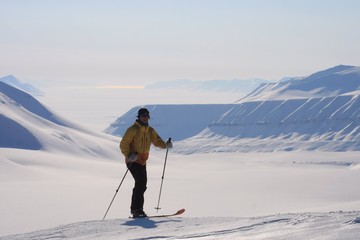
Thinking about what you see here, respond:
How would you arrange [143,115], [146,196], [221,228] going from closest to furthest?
[221,228] < [143,115] < [146,196]

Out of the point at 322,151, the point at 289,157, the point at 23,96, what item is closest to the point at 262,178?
the point at 289,157

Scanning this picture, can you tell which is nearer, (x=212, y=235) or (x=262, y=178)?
(x=212, y=235)

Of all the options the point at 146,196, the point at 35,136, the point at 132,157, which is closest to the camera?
the point at 132,157

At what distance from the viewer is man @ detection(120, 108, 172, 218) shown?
11266 millimetres

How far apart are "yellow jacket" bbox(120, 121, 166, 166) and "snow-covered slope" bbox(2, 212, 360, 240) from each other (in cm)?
121

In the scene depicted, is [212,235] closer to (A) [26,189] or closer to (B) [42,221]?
(B) [42,221]

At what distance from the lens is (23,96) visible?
166000 millimetres

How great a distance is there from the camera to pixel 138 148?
11.4 m

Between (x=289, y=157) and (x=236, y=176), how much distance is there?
76.3m

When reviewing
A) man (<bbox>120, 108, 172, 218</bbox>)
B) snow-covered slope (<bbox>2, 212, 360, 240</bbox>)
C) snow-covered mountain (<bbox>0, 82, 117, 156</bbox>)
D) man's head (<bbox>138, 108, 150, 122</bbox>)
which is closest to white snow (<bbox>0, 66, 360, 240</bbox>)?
snow-covered slope (<bbox>2, 212, 360, 240</bbox>)

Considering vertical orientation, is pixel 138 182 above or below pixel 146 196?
above

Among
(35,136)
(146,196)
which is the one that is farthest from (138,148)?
(35,136)

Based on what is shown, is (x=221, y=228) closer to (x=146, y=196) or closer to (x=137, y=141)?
(x=137, y=141)

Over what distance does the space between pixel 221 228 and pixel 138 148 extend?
291cm
